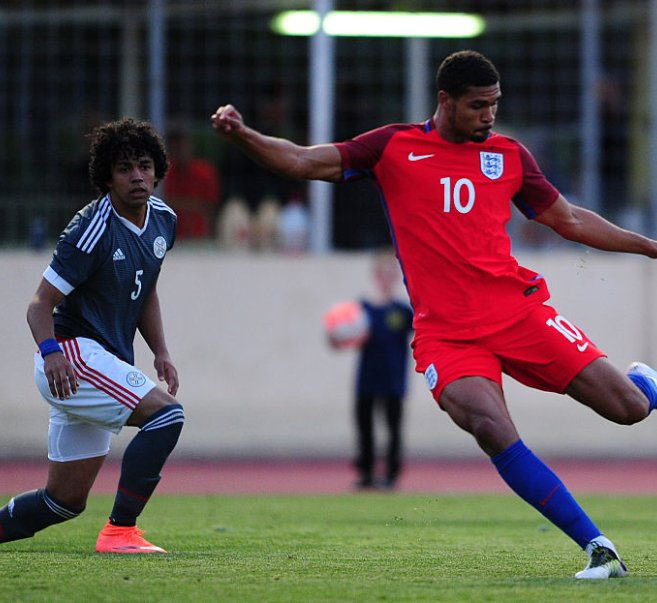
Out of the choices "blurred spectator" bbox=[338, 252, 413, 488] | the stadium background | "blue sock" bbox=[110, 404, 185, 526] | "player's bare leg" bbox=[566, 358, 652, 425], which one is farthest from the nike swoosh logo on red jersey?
the stadium background

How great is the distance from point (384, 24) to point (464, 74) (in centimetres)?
1103

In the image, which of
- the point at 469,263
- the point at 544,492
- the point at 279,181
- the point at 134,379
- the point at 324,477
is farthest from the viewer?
the point at 279,181

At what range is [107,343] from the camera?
7.25 m

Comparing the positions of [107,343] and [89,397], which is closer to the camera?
[89,397]

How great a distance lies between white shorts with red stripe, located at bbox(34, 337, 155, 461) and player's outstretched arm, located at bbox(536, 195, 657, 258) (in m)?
2.20

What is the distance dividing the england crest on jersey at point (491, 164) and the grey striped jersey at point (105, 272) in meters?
1.73

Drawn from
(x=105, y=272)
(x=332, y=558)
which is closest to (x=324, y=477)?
(x=332, y=558)

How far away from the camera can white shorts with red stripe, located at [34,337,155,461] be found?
7008 millimetres

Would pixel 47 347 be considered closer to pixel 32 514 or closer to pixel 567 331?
pixel 32 514

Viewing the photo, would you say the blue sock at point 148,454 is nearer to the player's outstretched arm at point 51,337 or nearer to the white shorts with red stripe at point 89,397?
the white shorts with red stripe at point 89,397

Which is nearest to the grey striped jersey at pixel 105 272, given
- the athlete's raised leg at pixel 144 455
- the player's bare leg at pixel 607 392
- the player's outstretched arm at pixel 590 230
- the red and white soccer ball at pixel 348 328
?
the athlete's raised leg at pixel 144 455

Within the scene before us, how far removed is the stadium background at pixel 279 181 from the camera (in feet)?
55.8

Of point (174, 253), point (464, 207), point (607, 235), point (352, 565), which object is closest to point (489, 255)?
point (464, 207)

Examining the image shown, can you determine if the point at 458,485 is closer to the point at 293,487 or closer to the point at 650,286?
the point at 293,487
